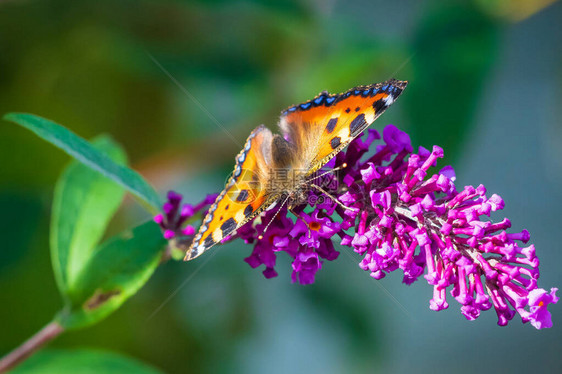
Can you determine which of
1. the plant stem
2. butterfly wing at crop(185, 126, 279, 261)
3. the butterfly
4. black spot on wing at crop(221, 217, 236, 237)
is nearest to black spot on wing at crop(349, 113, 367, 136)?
the butterfly

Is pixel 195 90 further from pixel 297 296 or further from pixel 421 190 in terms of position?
pixel 421 190

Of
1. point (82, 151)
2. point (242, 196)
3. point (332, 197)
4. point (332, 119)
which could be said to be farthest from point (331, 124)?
point (82, 151)

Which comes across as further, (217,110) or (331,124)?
(217,110)

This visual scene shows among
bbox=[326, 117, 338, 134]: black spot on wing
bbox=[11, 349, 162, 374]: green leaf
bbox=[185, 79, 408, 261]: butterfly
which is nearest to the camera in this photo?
bbox=[185, 79, 408, 261]: butterfly

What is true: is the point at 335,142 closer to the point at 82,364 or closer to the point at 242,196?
the point at 242,196

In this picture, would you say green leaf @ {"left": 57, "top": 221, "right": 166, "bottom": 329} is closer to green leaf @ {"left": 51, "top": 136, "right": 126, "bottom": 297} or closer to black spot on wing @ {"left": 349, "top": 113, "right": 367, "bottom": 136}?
green leaf @ {"left": 51, "top": 136, "right": 126, "bottom": 297}

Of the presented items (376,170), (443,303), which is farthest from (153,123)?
(443,303)

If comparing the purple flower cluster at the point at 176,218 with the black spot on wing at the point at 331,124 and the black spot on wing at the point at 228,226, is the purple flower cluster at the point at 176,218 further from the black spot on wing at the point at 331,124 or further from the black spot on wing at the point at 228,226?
the black spot on wing at the point at 331,124

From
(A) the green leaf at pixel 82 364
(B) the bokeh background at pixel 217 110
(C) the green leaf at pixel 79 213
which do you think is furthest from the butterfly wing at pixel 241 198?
(B) the bokeh background at pixel 217 110
